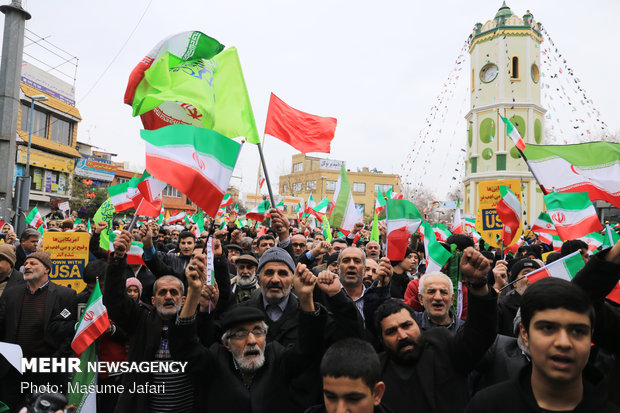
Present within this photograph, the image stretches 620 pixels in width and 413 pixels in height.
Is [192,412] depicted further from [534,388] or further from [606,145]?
[606,145]

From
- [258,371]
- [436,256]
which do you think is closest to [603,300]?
[258,371]

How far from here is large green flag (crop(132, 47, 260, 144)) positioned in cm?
509

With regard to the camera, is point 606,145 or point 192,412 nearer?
point 192,412

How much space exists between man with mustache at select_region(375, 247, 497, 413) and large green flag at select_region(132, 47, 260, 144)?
314 cm

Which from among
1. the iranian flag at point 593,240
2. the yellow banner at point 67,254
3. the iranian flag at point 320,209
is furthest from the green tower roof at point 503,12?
the yellow banner at point 67,254

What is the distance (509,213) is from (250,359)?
584cm

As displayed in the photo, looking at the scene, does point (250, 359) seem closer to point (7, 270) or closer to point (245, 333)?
point (245, 333)

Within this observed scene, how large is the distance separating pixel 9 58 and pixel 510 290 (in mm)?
8931

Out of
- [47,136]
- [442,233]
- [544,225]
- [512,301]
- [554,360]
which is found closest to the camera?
[554,360]

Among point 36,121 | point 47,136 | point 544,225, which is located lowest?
point 544,225

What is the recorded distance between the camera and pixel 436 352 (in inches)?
111

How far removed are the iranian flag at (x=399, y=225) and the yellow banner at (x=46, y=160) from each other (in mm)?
33772

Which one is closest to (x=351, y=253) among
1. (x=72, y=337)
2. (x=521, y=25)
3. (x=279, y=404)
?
(x=279, y=404)

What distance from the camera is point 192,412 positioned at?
328 cm
